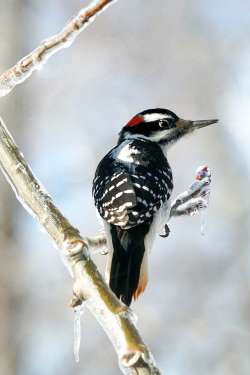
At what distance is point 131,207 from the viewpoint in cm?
321

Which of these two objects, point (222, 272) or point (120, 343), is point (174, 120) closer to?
point (120, 343)

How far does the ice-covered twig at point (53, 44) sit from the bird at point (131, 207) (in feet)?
2.97

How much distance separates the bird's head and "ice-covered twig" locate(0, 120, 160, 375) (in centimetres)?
244

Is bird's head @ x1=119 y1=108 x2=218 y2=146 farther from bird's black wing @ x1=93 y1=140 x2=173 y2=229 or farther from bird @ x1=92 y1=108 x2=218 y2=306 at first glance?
bird's black wing @ x1=93 y1=140 x2=173 y2=229

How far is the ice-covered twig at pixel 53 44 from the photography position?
72.0 inches

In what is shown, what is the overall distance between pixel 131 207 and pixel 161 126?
125 cm

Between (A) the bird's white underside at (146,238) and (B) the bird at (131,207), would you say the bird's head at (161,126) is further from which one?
(A) the bird's white underside at (146,238)

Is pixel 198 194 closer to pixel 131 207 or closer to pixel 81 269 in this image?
pixel 131 207

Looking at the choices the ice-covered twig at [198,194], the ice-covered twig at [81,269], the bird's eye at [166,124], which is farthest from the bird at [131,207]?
the ice-covered twig at [81,269]

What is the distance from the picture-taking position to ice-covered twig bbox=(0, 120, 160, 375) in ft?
4.94

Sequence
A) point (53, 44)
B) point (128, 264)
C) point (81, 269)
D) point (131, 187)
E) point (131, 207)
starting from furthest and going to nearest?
1. point (131, 187)
2. point (131, 207)
3. point (128, 264)
4. point (53, 44)
5. point (81, 269)

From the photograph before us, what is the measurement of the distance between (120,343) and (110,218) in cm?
165

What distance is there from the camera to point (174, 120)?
4.38 meters

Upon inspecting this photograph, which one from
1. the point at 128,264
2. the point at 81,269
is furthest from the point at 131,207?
the point at 81,269
